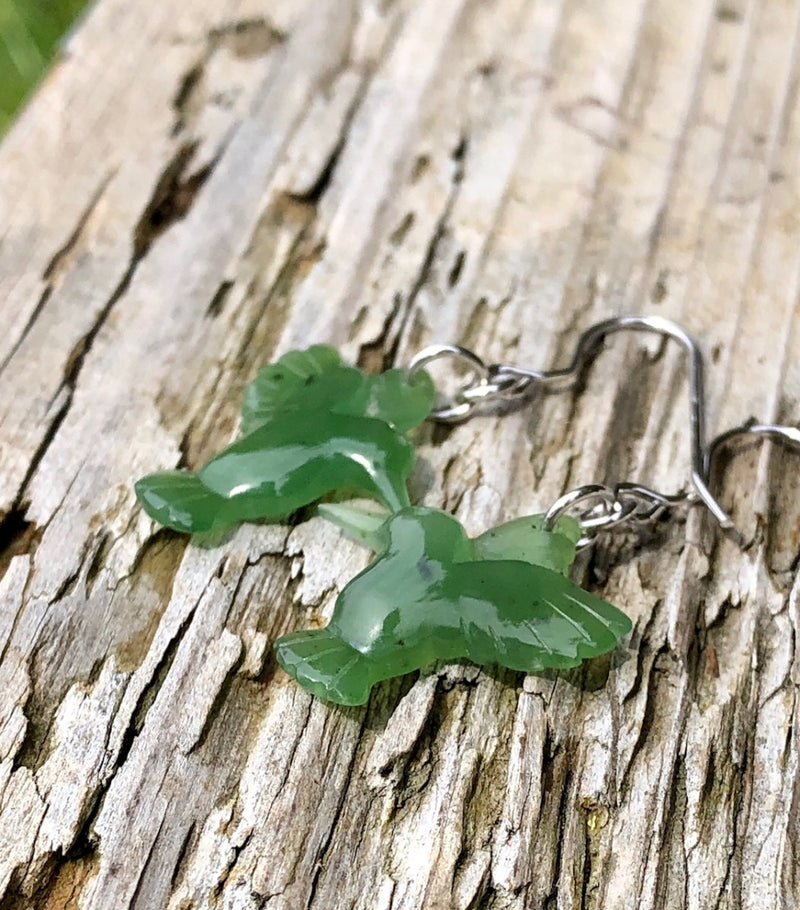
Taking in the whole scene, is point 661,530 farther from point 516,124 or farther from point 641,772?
point 516,124

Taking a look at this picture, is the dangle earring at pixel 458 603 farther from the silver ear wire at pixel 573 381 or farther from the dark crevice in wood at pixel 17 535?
the dark crevice in wood at pixel 17 535

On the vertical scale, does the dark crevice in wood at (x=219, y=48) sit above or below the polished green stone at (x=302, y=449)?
above

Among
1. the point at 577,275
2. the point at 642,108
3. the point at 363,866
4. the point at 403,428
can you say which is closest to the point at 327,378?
the point at 403,428

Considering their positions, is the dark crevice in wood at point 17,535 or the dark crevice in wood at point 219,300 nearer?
the dark crevice in wood at point 17,535

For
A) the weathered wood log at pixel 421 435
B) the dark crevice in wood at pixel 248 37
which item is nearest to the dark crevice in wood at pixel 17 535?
the weathered wood log at pixel 421 435

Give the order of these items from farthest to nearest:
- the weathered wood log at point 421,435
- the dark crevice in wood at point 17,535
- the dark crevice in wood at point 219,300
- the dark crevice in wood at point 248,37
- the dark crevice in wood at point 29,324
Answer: the dark crevice in wood at point 248,37 → the dark crevice in wood at point 219,300 → the dark crevice in wood at point 29,324 → the dark crevice in wood at point 17,535 → the weathered wood log at point 421,435

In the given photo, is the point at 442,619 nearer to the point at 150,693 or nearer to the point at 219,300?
the point at 150,693

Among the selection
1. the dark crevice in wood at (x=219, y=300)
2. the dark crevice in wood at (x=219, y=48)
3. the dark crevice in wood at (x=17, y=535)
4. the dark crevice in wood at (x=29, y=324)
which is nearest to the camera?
the dark crevice in wood at (x=17, y=535)
